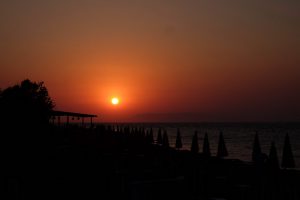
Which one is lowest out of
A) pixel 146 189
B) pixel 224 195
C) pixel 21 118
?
pixel 224 195

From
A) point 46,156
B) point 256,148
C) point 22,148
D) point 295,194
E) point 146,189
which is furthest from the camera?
point 22,148

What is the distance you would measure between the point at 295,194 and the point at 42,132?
14789mm

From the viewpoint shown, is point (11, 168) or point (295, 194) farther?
point (11, 168)

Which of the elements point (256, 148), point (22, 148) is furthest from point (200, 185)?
point (22, 148)

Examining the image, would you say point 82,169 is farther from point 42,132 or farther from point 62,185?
point 42,132

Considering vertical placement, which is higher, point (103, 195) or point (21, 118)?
point (21, 118)

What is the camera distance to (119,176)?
10758mm

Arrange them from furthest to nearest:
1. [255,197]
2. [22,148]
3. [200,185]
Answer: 1. [22,148]
2. [200,185]
3. [255,197]

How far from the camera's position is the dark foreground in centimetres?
863

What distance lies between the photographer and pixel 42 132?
22203mm

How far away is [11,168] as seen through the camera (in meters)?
14.6

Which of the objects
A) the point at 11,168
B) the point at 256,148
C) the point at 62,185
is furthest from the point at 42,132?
the point at 256,148

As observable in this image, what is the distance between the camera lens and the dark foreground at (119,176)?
8.63 m

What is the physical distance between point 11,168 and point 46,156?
2.57 meters
